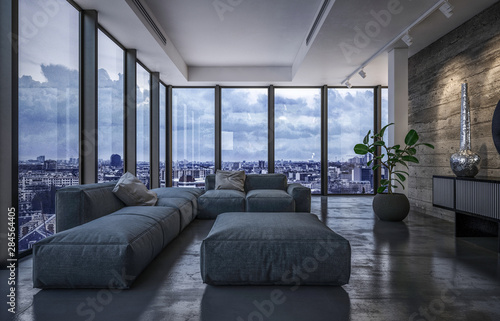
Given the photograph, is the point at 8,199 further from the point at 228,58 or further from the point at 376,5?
the point at 228,58

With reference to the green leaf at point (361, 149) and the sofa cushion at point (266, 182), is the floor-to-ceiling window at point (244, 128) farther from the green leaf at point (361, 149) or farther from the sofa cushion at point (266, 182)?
the green leaf at point (361, 149)

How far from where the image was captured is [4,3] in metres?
2.66

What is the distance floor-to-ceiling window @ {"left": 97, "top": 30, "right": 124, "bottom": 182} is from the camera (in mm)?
4336

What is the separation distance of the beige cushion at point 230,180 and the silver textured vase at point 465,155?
311 centimetres

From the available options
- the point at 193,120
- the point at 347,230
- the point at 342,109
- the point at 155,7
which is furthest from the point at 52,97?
the point at 342,109

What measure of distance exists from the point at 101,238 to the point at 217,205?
2546 mm

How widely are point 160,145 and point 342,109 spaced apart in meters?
4.52

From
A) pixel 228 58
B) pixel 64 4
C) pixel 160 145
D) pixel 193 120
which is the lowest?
pixel 160 145

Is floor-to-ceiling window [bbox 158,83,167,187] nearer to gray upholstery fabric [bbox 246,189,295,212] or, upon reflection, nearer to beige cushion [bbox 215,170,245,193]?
beige cushion [bbox 215,170,245,193]

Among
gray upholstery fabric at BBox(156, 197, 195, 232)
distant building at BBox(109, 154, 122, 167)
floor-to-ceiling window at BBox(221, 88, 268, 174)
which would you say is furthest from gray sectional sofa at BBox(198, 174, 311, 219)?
floor-to-ceiling window at BBox(221, 88, 268, 174)

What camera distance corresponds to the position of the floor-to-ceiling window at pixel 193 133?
7922mm

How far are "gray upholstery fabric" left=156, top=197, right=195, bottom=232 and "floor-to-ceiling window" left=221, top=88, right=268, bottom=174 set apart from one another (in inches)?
149

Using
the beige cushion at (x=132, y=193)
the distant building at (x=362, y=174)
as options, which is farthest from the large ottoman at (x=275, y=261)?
the distant building at (x=362, y=174)

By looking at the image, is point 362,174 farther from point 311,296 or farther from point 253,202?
point 311,296
